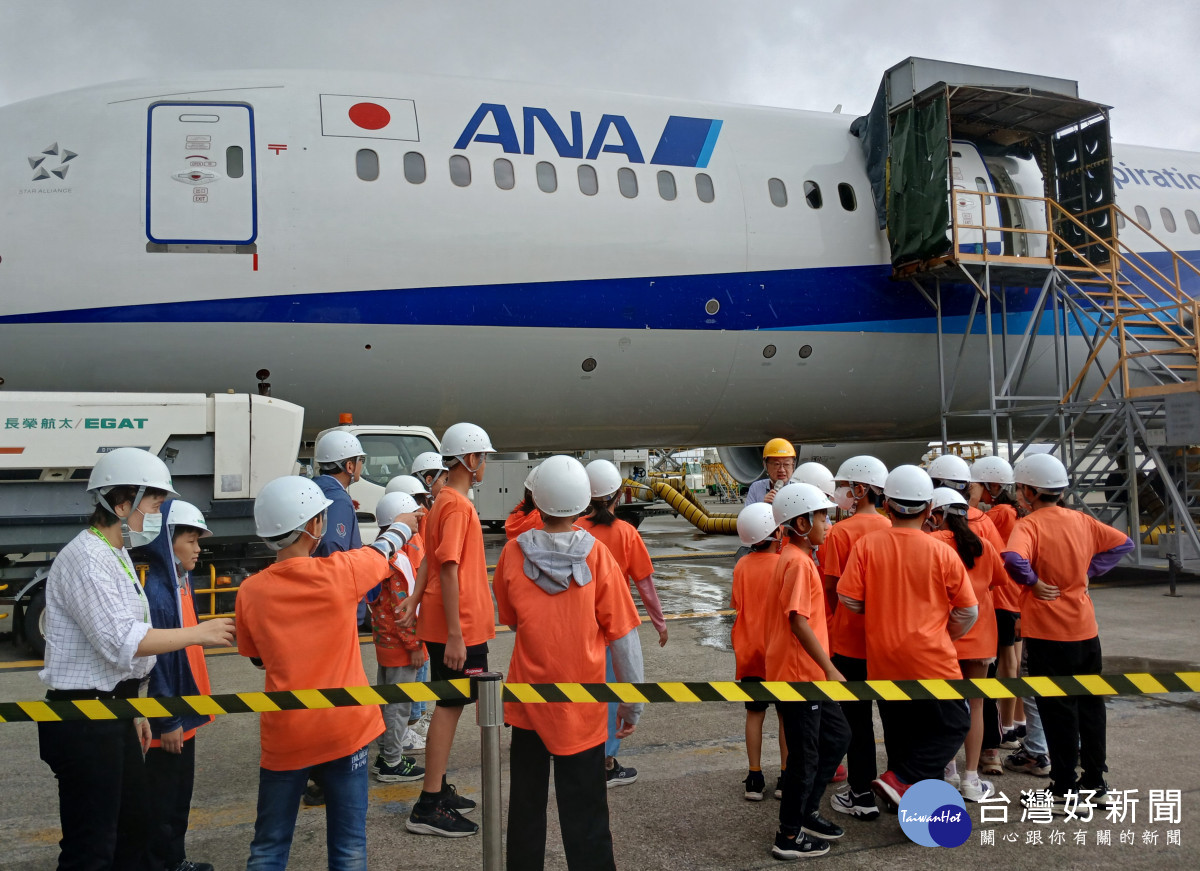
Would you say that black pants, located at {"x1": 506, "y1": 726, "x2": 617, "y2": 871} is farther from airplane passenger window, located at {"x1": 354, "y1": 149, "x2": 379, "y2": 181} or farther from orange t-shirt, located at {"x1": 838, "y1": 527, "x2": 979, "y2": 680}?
airplane passenger window, located at {"x1": 354, "y1": 149, "x2": 379, "y2": 181}

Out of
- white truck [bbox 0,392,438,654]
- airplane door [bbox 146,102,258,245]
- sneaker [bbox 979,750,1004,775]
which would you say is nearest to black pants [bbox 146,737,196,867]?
sneaker [bbox 979,750,1004,775]

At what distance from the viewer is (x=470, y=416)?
10422 mm

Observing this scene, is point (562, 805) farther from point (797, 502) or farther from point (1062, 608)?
point (1062, 608)

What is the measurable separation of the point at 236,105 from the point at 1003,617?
8077 mm

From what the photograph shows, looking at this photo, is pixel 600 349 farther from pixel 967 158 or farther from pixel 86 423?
pixel 967 158

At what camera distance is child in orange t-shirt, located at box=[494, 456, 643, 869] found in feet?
10.8

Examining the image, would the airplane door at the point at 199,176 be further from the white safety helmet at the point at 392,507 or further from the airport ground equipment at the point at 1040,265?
the airport ground equipment at the point at 1040,265

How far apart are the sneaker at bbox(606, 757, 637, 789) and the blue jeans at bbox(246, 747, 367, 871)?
1.86 m

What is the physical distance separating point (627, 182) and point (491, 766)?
8.01m

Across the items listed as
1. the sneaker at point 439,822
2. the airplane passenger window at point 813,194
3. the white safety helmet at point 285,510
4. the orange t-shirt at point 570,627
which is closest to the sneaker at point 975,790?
the orange t-shirt at point 570,627

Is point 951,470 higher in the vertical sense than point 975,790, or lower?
higher

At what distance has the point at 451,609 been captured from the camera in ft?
14.0

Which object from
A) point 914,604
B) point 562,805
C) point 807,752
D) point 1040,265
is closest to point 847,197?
point 1040,265

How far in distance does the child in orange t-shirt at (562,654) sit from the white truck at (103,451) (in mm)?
5018
